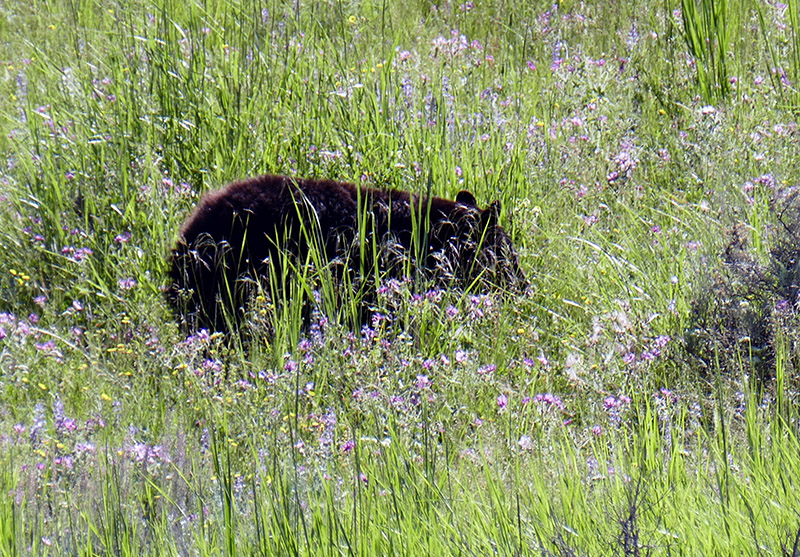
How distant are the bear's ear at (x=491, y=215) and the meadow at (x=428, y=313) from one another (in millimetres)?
322

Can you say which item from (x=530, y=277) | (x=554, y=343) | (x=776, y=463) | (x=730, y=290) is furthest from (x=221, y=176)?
(x=776, y=463)

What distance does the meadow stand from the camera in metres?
2.14

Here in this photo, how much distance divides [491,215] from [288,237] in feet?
3.37

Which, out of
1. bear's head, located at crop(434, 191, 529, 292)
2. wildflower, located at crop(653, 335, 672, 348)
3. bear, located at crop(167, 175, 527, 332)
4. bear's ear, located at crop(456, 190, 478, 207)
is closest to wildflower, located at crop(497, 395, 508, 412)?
wildflower, located at crop(653, 335, 672, 348)

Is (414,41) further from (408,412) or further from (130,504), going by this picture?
(130,504)

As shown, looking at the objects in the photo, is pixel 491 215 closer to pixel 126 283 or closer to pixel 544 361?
pixel 544 361

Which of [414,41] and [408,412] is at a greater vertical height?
[414,41]

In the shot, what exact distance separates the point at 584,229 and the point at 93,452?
9.13 ft

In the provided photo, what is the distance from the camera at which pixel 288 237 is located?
4289mm

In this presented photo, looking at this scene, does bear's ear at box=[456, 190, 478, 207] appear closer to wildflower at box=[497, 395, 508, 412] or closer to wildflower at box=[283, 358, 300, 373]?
wildflower at box=[283, 358, 300, 373]

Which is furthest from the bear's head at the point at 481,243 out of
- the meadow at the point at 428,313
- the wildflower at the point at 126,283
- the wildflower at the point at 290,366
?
the wildflower at the point at 126,283

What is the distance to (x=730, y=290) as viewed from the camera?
11.5 ft

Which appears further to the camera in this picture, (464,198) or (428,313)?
(464,198)

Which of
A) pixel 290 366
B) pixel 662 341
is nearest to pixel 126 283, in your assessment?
pixel 290 366
